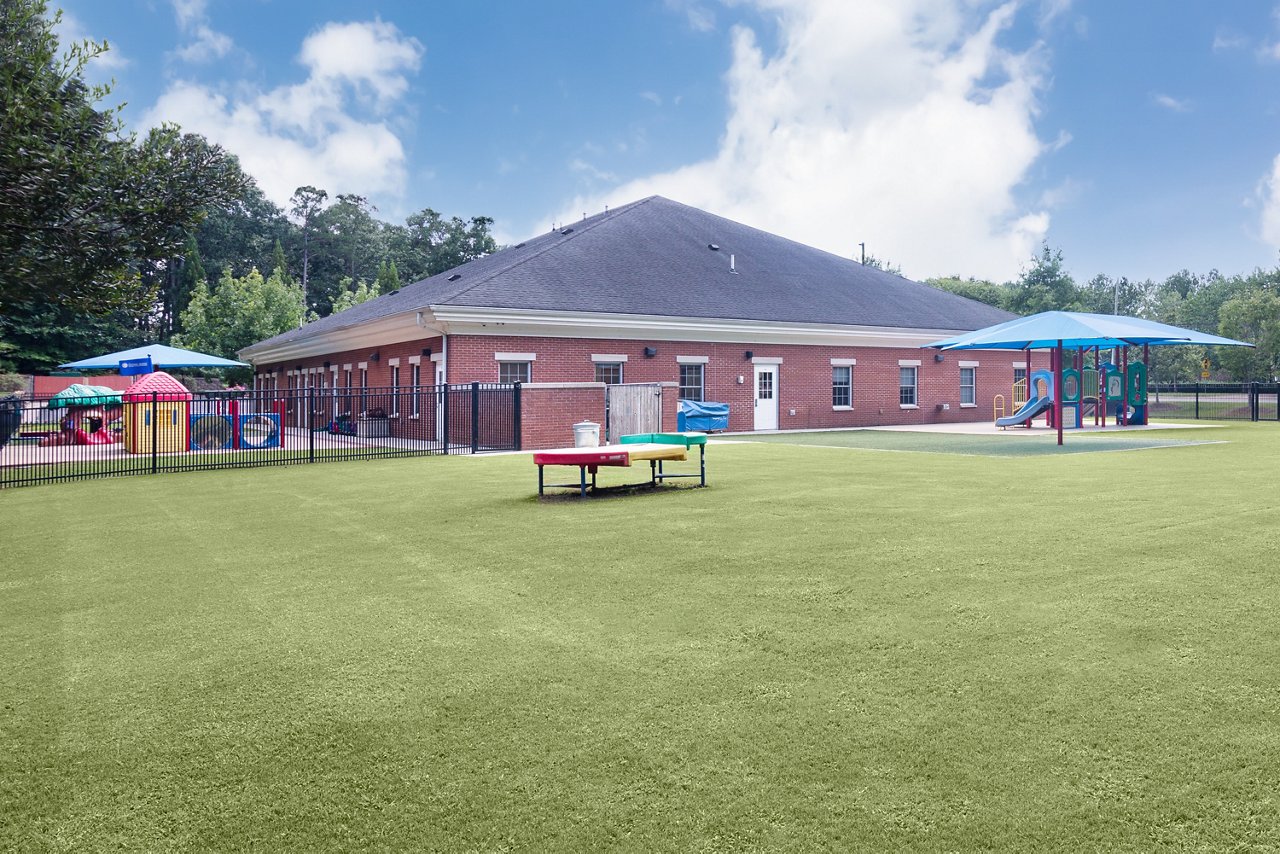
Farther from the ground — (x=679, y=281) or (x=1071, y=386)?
(x=679, y=281)

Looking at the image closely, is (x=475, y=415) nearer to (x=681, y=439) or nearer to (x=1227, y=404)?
(x=681, y=439)

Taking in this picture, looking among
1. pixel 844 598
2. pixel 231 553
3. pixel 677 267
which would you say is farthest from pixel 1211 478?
pixel 677 267

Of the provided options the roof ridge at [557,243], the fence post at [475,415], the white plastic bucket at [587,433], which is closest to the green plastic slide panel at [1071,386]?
the roof ridge at [557,243]

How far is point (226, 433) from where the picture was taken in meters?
23.8

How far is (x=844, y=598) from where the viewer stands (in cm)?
609

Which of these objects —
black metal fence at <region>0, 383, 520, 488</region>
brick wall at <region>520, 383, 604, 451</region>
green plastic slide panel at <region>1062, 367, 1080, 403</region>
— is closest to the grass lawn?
black metal fence at <region>0, 383, 520, 488</region>

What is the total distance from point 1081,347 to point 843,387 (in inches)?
323

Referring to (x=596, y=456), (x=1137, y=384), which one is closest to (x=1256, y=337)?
(x=1137, y=384)

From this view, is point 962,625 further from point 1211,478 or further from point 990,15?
point 990,15

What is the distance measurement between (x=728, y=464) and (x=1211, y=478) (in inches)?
307

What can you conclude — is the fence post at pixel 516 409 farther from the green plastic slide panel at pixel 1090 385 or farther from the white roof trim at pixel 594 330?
the green plastic slide panel at pixel 1090 385

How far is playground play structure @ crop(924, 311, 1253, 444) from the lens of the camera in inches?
892

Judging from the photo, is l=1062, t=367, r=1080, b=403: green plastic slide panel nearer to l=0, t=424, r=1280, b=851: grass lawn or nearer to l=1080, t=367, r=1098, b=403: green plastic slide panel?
l=1080, t=367, r=1098, b=403: green plastic slide panel

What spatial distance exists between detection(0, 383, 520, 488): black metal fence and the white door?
11093 millimetres
